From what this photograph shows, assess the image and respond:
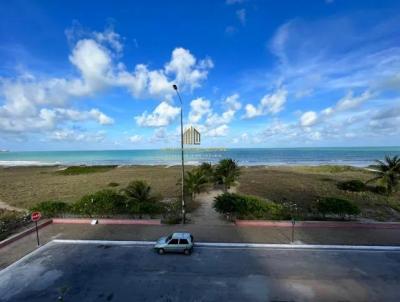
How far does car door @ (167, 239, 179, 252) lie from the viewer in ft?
46.0

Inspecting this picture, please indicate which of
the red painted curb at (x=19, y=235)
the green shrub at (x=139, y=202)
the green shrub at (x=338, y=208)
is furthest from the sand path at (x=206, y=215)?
the red painted curb at (x=19, y=235)

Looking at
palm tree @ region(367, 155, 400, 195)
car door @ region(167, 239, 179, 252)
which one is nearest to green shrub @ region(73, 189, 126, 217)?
car door @ region(167, 239, 179, 252)

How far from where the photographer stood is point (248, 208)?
18.9 metres

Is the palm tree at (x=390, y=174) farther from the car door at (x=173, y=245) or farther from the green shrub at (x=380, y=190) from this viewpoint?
the car door at (x=173, y=245)

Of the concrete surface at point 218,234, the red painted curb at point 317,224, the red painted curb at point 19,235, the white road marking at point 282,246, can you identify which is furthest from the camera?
the red painted curb at point 317,224

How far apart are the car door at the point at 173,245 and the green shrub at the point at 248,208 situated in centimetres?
603

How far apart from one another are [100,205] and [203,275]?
10.8 metres

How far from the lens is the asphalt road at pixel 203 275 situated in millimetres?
10711

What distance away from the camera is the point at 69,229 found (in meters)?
18.1

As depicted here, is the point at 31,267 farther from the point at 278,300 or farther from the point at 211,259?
the point at 278,300

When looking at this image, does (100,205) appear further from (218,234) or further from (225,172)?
(225,172)

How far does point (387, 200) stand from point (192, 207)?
20386 mm

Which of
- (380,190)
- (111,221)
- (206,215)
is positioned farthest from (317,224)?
(380,190)

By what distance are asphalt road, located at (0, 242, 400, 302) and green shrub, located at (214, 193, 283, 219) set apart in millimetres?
4261
